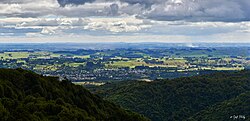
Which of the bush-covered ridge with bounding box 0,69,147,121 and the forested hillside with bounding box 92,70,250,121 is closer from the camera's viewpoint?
the bush-covered ridge with bounding box 0,69,147,121

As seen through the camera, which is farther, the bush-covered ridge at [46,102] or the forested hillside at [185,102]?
the forested hillside at [185,102]

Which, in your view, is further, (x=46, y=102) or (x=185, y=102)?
(x=185, y=102)

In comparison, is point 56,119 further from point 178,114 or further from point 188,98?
point 188,98

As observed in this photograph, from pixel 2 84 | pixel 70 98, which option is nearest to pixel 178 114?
pixel 70 98

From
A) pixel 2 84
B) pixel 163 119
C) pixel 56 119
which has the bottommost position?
pixel 163 119

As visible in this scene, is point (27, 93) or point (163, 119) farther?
point (163, 119)

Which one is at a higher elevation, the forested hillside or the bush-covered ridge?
the bush-covered ridge

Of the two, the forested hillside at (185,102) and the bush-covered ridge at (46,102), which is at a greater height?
the bush-covered ridge at (46,102)

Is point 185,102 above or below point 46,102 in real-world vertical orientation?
below
